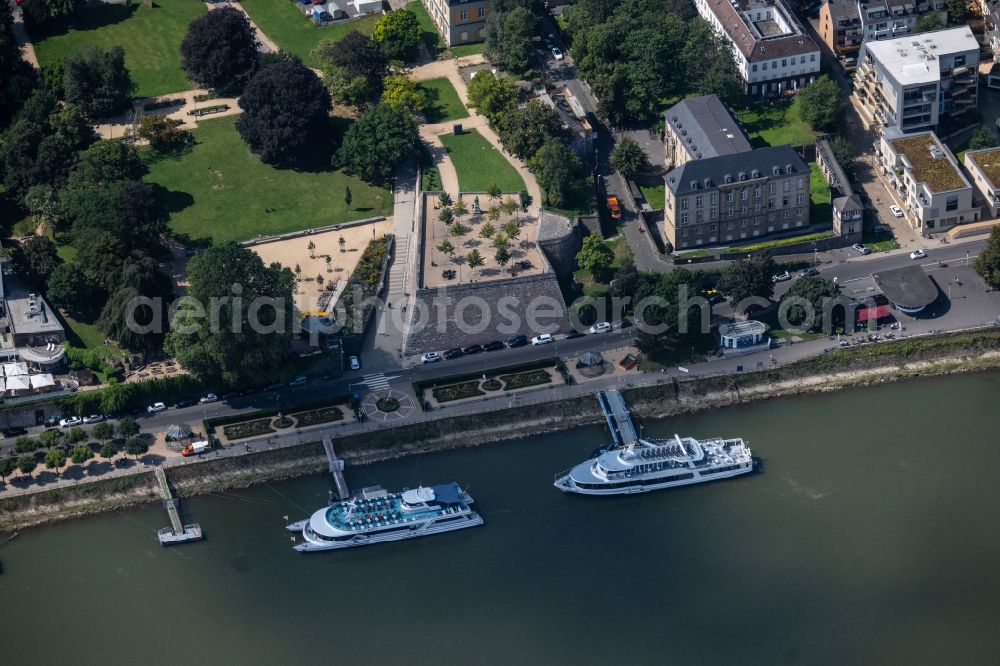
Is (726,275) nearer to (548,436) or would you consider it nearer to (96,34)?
(548,436)

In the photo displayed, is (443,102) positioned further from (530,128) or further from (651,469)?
(651,469)

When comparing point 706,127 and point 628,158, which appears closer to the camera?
point 706,127

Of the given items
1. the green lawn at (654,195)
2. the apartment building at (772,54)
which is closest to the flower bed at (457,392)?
the green lawn at (654,195)

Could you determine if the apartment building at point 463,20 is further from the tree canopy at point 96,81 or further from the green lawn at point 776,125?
the tree canopy at point 96,81

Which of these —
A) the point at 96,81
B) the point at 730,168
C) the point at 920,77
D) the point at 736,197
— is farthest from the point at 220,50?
the point at 920,77

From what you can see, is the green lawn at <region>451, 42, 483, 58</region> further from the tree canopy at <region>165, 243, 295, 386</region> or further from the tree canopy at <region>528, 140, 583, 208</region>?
the tree canopy at <region>165, 243, 295, 386</region>

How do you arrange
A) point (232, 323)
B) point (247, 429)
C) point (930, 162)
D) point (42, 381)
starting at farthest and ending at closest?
point (930, 162), point (42, 381), point (247, 429), point (232, 323)
